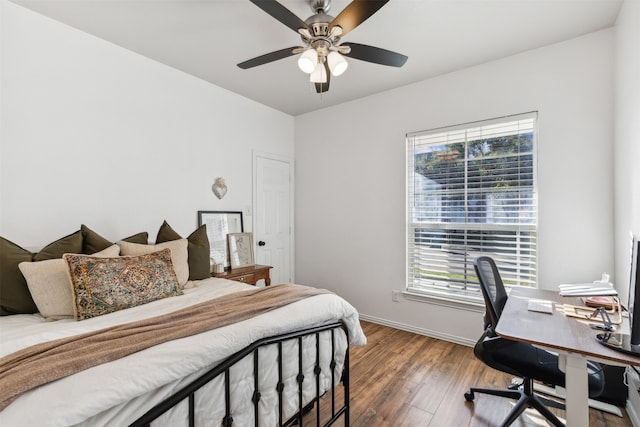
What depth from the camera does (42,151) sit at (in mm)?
2176

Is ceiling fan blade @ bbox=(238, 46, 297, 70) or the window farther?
the window

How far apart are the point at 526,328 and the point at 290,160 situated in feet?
11.3

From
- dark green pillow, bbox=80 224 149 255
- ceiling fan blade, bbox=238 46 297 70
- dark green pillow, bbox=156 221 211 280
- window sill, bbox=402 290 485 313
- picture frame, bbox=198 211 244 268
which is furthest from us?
picture frame, bbox=198 211 244 268

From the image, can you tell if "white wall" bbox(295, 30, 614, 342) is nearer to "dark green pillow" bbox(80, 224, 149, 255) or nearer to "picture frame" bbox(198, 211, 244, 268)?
"picture frame" bbox(198, 211, 244, 268)

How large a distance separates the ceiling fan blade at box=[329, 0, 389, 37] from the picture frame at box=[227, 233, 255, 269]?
2.39 metres

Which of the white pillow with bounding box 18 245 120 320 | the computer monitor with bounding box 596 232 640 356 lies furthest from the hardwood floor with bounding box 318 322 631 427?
the white pillow with bounding box 18 245 120 320

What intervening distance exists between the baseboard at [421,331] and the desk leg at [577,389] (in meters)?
1.59

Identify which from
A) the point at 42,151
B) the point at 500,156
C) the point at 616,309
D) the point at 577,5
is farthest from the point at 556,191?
the point at 42,151

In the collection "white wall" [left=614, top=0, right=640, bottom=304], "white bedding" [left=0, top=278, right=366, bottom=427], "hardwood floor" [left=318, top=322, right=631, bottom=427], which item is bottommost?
"hardwood floor" [left=318, top=322, right=631, bottom=427]

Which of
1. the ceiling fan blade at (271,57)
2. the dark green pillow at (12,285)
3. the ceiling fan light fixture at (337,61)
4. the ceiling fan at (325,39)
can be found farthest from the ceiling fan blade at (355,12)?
the dark green pillow at (12,285)

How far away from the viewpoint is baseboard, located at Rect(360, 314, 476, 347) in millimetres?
2938

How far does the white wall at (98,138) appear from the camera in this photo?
2076 mm

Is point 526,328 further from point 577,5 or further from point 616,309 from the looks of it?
point 577,5

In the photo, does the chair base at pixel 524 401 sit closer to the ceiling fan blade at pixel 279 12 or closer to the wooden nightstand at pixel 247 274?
the wooden nightstand at pixel 247 274
